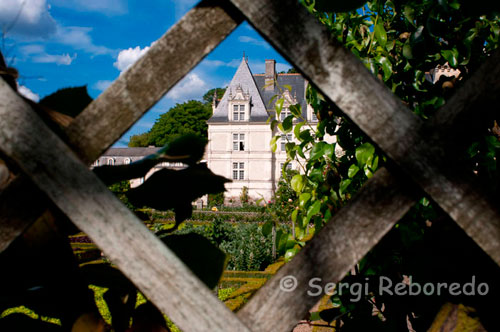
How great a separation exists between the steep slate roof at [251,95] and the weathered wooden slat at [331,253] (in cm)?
2680

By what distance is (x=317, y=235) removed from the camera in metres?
0.44

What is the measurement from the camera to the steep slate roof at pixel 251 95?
90.0 ft

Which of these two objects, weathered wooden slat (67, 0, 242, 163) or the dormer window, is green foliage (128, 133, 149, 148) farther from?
weathered wooden slat (67, 0, 242, 163)

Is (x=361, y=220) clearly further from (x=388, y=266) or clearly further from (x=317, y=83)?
(x=388, y=266)

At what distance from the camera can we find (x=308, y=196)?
4.99ft

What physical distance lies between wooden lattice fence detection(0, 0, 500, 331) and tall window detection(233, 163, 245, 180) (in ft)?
88.8

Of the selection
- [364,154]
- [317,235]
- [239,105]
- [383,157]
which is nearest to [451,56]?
[364,154]

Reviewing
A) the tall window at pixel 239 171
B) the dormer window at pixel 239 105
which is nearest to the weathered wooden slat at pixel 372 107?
the dormer window at pixel 239 105

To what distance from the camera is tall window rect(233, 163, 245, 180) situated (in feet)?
90.4

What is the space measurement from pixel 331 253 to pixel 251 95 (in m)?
27.9

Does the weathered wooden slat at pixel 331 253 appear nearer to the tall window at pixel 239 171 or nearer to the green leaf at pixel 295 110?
the green leaf at pixel 295 110

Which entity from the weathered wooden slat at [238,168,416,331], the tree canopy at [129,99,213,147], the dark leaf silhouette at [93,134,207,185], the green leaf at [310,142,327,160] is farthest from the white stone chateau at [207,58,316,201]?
the weathered wooden slat at [238,168,416,331]

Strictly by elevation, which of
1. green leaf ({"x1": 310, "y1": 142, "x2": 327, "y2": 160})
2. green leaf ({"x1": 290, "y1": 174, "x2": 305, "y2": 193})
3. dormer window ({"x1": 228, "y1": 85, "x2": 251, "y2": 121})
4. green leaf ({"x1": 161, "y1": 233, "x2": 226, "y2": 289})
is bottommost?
green leaf ({"x1": 161, "y1": 233, "x2": 226, "y2": 289})

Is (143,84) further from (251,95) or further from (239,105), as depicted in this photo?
(251,95)
